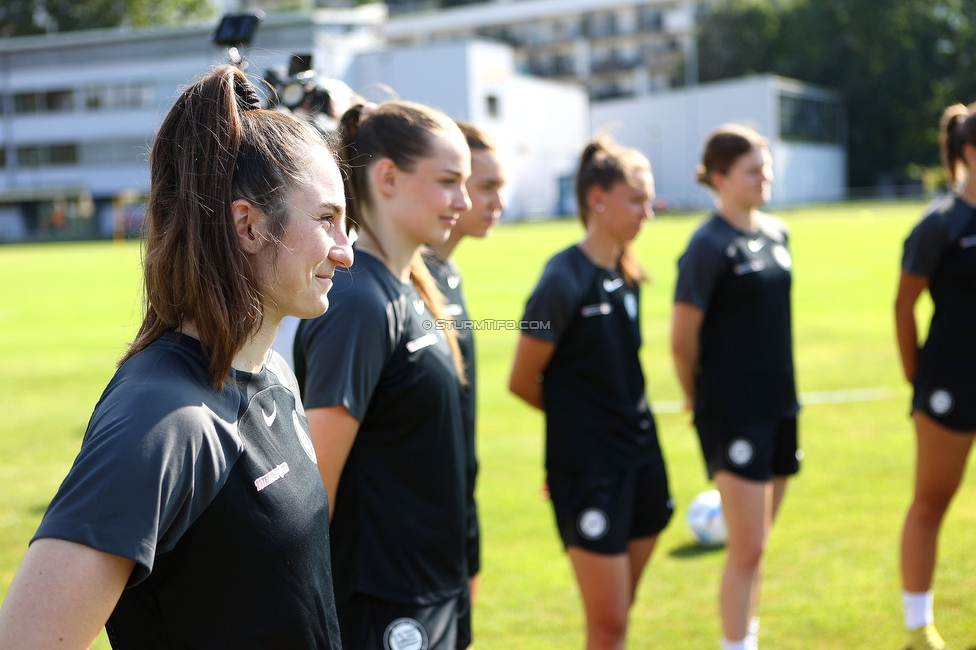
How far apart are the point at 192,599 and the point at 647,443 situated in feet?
8.91

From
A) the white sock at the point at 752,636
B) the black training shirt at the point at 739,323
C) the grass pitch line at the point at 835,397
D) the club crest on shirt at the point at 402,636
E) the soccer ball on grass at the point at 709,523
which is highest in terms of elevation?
the black training shirt at the point at 739,323

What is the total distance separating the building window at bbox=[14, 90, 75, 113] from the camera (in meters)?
65.8

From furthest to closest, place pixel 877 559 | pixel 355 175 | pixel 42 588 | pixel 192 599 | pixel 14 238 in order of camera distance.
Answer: pixel 14 238, pixel 877 559, pixel 355 175, pixel 192 599, pixel 42 588

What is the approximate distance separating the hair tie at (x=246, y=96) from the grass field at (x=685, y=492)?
433 mm

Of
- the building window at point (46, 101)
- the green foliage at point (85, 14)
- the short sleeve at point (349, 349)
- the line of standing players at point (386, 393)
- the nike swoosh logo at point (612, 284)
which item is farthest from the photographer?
the green foliage at point (85, 14)

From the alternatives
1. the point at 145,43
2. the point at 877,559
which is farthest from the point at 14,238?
the point at 877,559

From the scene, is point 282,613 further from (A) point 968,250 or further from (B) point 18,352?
(B) point 18,352

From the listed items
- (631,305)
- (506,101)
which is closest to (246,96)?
(631,305)

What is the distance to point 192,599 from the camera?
5.01 ft

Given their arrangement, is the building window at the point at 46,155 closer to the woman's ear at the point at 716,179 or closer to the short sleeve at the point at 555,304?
the woman's ear at the point at 716,179

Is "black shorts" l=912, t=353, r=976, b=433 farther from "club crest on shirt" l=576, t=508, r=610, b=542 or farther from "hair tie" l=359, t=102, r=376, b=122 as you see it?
"hair tie" l=359, t=102, r=376, b=122

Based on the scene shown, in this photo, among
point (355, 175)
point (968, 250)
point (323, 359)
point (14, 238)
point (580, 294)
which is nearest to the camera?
point (323, 359)

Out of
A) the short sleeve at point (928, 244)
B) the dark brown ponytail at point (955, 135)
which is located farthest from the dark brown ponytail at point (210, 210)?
the dark brown ponytail at point (955, 135)

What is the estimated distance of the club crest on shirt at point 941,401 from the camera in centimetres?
426
